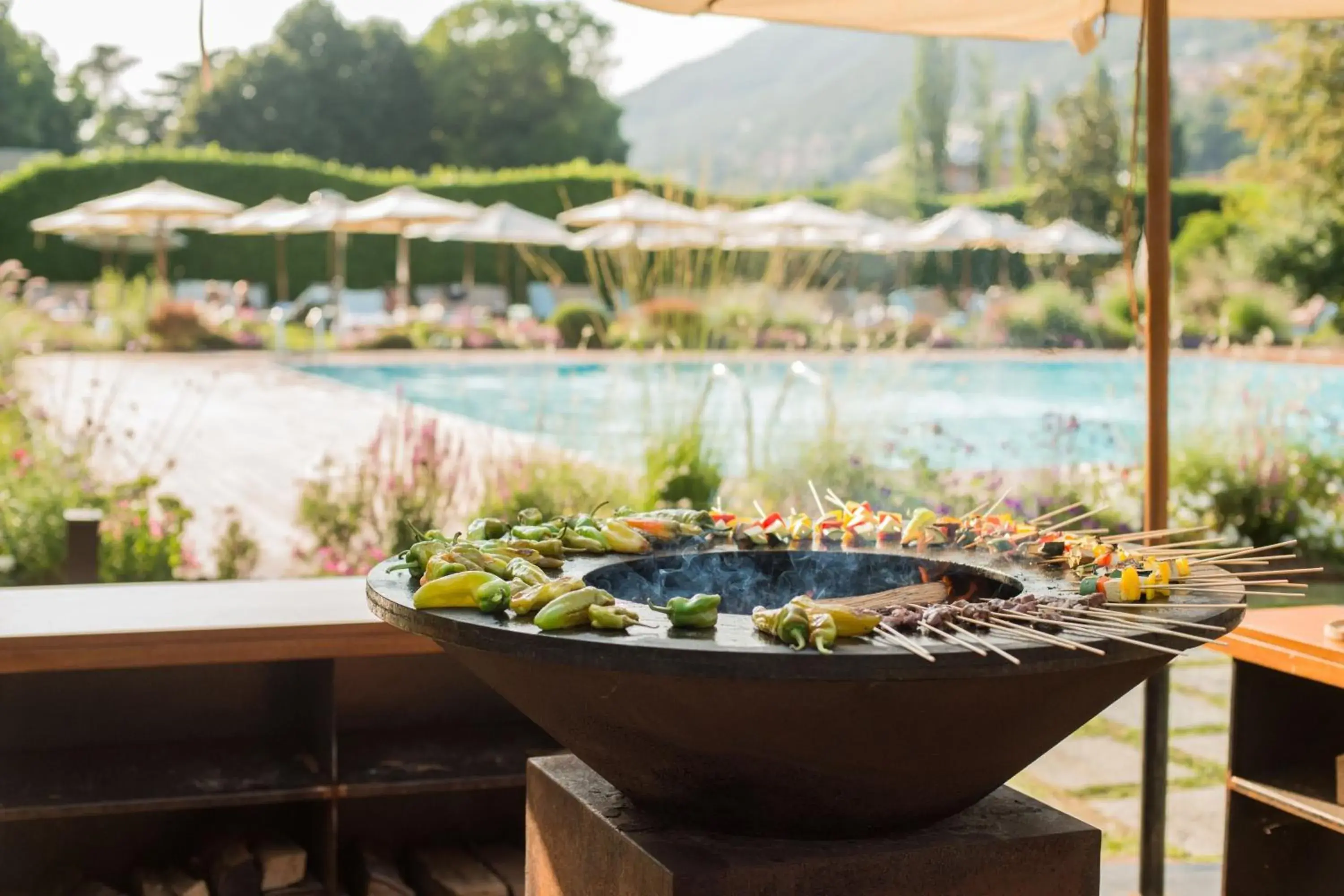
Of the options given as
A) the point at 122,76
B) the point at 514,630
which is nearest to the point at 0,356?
the point at 514,630

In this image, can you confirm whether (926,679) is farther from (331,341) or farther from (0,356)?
(331,341)

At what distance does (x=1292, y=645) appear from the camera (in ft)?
7.38

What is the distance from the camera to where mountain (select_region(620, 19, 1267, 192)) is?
49.5 meters

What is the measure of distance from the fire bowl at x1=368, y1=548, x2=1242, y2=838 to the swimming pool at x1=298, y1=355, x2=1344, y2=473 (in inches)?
123

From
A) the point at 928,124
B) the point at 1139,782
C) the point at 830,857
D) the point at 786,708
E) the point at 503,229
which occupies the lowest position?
the point at 1139,782

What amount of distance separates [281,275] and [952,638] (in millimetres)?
19313

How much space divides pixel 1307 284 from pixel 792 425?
31.2 ft

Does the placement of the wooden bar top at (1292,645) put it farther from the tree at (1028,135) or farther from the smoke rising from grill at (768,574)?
the tree at (1028,135)

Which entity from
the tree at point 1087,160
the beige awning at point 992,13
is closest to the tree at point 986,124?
the tree at point 1087,160

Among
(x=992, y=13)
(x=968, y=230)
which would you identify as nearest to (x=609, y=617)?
(x=992, y=13)

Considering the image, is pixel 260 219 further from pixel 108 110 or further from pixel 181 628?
pixel 108 110

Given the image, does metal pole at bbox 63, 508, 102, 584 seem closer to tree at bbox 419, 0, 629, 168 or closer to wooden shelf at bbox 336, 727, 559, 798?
wooden shelf at bbox 336, 727, 559, 798

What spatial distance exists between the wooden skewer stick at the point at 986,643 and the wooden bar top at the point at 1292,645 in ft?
3.01

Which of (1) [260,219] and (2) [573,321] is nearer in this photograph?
(1) [260,219]
